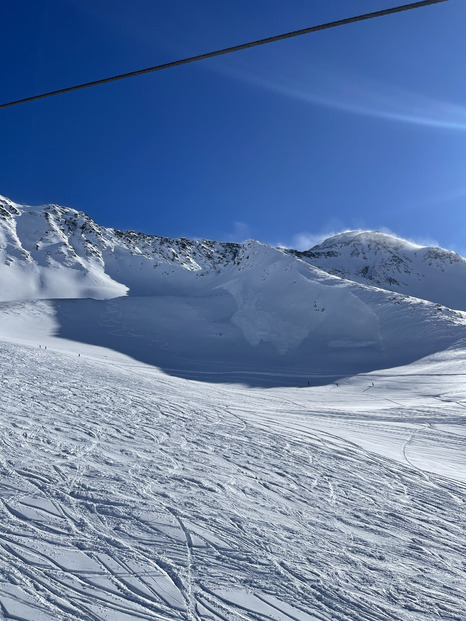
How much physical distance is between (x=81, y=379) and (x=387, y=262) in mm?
92568

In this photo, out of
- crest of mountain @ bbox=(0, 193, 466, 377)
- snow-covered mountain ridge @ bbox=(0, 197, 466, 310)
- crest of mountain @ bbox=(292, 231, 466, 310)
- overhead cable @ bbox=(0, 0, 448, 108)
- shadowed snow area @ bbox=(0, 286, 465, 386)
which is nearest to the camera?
overhead cable @ bbox=(0, 0, 448, 108)

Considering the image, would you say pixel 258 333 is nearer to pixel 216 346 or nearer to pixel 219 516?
pixel 216 346

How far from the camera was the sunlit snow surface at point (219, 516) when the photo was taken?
3.40 m

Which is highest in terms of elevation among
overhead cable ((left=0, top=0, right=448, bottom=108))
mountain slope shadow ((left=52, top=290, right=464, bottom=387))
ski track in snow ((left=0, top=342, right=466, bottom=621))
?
overhead cable ((left=0, top=0, right=448, bottom=108))

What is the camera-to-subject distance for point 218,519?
4645 millimetres

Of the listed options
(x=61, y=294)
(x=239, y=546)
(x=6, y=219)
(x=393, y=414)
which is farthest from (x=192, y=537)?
(x=6, y=219)

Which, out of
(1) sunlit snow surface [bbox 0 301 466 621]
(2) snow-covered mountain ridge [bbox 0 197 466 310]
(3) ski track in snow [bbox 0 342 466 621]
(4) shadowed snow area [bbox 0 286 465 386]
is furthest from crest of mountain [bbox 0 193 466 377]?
(3) ski track in snow [bbox 0 342 466 621]

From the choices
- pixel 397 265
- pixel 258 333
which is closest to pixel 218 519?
pixel 258 333

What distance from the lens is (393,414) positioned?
496 inches

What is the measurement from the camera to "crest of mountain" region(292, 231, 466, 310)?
7912 centimetres

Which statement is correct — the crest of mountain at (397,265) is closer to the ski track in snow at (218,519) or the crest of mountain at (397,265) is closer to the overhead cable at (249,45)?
the ski track in snow at (218,519)

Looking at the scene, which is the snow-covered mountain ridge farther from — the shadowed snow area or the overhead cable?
the overhead cable

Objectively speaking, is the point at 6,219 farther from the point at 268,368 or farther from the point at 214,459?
the point at 214,459

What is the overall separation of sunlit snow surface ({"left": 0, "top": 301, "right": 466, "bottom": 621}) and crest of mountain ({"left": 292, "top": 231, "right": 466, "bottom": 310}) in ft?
235
